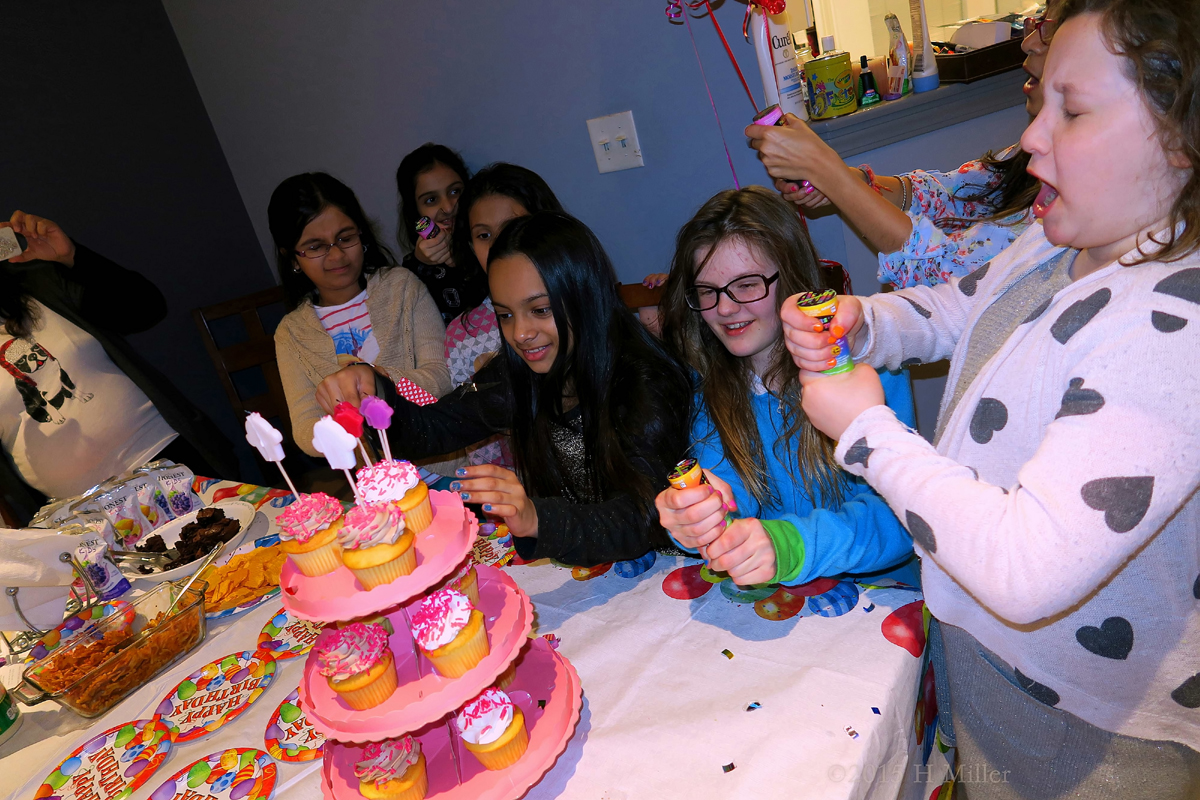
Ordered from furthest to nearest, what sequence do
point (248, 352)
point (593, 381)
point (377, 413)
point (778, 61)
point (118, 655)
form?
point (248, 352) → point (778, 61) → point (593, 381) → point (118, 655) → point (377, 413)

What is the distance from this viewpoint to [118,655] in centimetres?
124

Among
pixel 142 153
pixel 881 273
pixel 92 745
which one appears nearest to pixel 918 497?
pixel 881 273

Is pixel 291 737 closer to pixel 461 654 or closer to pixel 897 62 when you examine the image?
pixel 461 654

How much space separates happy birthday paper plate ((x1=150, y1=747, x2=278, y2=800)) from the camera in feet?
3.22

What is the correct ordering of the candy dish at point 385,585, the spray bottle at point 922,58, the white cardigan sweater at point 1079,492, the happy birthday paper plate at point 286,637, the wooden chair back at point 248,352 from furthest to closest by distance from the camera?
the wooden chair back at point 248,352 → the spray bottle at point 922,58 → the happy birthday paper plate at point 286,637 → the candy dish at point 385,585 → the white cardigan sweater at point 1079,492

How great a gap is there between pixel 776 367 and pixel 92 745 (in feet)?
4.35

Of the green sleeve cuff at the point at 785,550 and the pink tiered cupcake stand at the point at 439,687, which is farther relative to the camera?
the green sleeve cuff at the point at 785,550

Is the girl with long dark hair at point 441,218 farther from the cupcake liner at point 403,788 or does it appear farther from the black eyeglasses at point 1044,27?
the cupcake liner at point 403,788

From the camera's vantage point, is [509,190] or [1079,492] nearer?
[1079,492]

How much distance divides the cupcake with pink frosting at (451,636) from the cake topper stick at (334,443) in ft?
0.54

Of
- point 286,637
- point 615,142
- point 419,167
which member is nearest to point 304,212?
point 419,167

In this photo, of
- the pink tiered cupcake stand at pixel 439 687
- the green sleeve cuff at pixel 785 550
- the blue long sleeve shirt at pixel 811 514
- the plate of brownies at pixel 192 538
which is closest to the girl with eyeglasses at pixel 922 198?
the blue long sleeve shirt at pixel 811 514

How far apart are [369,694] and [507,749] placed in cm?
18

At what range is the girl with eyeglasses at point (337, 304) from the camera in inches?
92.0
